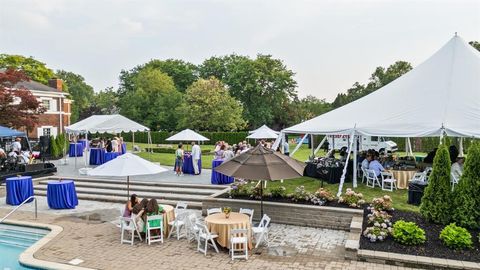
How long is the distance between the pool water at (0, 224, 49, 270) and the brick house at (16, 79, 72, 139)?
2833cm

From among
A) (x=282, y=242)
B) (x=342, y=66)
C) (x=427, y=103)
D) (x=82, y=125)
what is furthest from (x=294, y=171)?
(x=342, y=66)

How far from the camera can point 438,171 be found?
28.4 ft

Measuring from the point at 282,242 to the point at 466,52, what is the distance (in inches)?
421

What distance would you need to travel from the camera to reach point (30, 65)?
2037 inches

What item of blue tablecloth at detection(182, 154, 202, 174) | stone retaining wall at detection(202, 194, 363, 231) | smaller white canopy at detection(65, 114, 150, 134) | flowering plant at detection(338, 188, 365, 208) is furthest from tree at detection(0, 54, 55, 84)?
flowering plant at detection(338, 188, 365, 208)

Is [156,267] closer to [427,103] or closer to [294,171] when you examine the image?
[294,171]

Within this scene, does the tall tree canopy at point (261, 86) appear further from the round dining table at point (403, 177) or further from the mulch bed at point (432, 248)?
the mulch bed at point (432, 248)

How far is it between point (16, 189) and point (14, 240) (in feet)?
12.8

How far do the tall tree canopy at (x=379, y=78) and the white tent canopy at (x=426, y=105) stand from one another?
2935cm

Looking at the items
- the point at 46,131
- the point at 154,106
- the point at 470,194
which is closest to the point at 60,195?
the point at 470,194

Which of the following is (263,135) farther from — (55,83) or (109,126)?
(55,83)

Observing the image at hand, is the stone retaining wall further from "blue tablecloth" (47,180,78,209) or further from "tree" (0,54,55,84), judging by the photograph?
"tree" (0,54,55,84)

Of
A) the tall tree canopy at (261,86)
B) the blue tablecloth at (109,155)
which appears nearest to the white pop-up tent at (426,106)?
the blue tablecloth at (109,155)

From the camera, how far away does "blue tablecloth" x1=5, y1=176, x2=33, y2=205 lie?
42.4 ft
